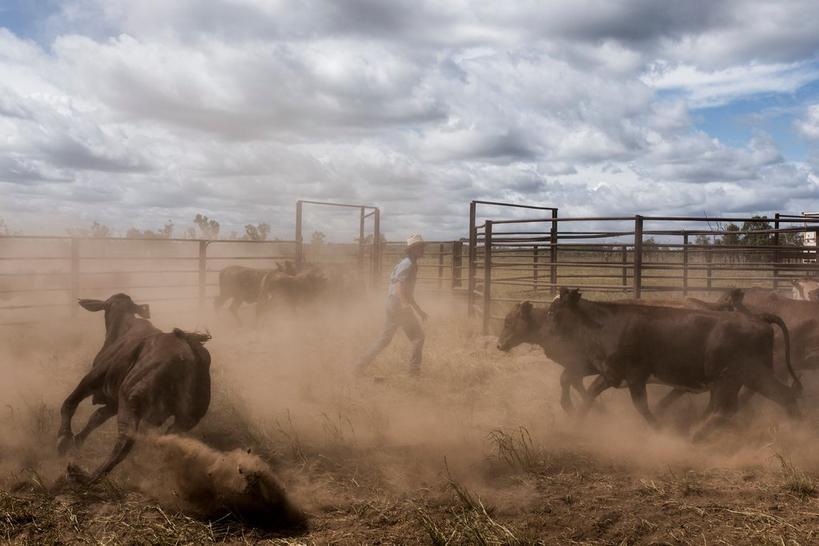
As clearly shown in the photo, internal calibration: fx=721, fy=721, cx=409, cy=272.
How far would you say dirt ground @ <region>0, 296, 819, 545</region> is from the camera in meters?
3.99

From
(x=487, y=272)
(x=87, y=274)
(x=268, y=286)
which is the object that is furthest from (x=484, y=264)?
(x=87, y=274)

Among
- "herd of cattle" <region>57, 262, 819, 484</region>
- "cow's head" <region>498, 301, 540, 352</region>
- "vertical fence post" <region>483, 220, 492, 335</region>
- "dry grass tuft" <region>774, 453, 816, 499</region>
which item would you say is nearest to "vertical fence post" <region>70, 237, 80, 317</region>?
"herd of cattle" <region>57, 262, 819, 484</region>

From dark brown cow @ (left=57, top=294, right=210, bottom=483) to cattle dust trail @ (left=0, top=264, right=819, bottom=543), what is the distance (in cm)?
18

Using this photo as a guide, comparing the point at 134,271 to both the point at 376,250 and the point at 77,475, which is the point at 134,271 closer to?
the point at 376,250

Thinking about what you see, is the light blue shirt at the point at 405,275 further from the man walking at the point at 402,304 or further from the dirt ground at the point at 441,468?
the dirt ground at the point at 441,468

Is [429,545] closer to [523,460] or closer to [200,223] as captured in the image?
[523,460]

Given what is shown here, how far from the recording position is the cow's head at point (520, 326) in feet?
25.2

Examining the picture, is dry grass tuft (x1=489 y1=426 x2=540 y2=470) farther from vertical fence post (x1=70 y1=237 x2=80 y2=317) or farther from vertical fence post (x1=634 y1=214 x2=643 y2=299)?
vertical fence post (x1=70 y1=237 x2=80 y2=317)

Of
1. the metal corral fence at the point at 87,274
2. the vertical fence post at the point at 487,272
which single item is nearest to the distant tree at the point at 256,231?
the metal corral fence at the point at 87,274

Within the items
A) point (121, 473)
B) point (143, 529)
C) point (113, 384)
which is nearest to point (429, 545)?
point (143, 529)

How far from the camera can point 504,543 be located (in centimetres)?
370

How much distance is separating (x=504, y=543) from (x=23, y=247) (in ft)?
57.4

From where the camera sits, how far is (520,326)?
7738 mm

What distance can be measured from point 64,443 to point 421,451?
2672 millimetres
